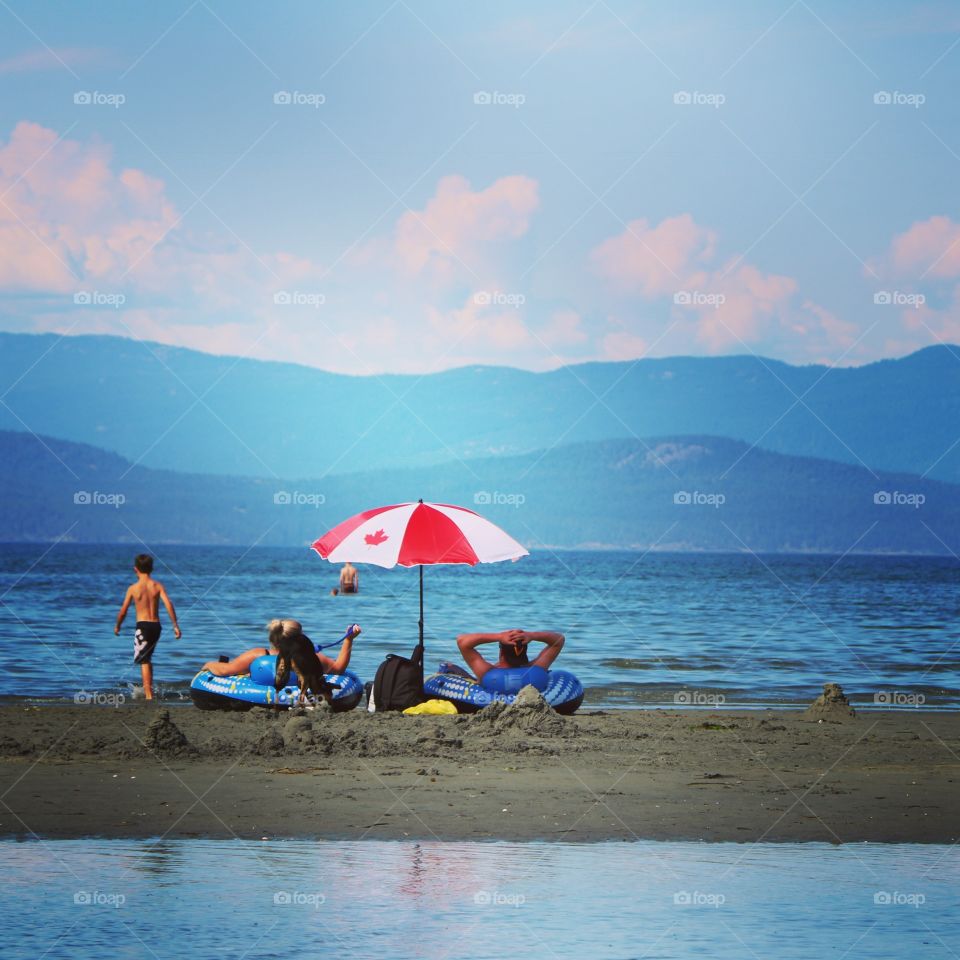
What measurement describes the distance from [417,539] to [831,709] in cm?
573

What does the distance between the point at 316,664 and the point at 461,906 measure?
861cm

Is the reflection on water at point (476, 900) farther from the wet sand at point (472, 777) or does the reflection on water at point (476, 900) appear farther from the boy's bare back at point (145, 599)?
the boy's bare back at point (145, 599)

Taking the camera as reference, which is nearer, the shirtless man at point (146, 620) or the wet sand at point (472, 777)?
the wet sand at point (472, 777)

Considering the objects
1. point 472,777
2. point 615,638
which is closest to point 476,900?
point 472,777

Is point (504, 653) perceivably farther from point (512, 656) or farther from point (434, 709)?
point (434, 709)

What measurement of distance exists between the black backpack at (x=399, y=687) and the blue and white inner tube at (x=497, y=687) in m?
0.20

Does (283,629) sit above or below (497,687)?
above

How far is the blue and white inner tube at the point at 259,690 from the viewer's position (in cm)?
1767

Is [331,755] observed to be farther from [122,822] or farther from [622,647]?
[622,647]

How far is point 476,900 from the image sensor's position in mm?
8711

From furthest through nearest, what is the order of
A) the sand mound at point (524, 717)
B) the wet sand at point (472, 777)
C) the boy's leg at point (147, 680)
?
the boy's leg at point (147, 680) → the sand mound at point (524, 717) → the wet sand at point (472, 777)

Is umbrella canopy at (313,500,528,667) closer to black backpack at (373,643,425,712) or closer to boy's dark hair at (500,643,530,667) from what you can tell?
black backpack at (373,643,425,712)

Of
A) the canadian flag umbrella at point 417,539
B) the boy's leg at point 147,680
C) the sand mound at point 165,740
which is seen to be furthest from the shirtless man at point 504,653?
the boy's leg at point 147,680

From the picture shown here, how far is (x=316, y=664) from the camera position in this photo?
16984 millimetres
